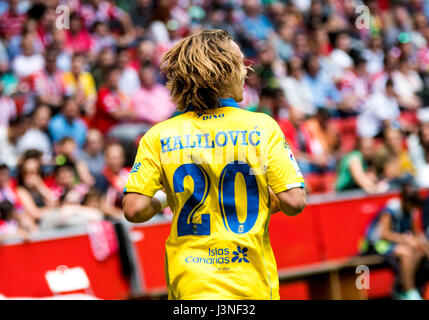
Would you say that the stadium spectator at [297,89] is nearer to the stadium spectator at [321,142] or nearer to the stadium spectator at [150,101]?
the stadium spectator at [321,142]

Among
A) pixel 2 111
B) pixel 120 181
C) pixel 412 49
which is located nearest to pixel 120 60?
pixel 2 111

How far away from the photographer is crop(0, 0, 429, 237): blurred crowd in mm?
8516

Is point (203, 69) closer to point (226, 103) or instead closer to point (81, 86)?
point (226, 103)

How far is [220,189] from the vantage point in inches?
121

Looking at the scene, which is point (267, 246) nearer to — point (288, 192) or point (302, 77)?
point (288, 192)

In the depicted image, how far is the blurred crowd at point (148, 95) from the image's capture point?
8516mm

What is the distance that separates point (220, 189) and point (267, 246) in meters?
0.34

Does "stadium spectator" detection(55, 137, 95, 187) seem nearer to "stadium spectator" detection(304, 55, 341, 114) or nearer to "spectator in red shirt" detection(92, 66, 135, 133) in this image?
"spectator in red shirt" detection(92, 66, 135, 133)

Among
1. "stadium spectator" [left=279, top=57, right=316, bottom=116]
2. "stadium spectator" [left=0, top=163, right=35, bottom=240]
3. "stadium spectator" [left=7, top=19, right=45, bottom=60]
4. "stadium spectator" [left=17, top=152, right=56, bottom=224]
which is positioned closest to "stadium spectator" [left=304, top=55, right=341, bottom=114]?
A: "stadium spectator" [left=279, top=57, right=316, bottom=116]

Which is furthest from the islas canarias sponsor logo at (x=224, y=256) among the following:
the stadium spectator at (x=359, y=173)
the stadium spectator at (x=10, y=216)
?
the stadium spectator at (x=359, y=173)

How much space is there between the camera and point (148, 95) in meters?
10.5

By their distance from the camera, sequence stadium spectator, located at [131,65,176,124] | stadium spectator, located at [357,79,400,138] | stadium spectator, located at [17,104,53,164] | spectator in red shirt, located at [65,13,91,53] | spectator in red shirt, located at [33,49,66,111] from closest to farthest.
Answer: stadium spectator, located at [17,104,53,164] < spectator in red shirt, located at [33,49,66,111] < stadium spectator, located at [131,65,176,124] < spectator in red shirt, located at [65,13,91,53] < stadium spectator, located at [357,79,400,138]

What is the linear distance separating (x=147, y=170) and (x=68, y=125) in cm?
670

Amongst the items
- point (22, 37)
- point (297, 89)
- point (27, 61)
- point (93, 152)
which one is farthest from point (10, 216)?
point (297, 89)
